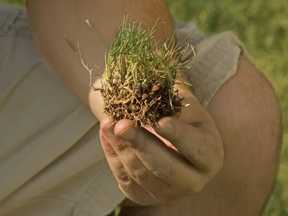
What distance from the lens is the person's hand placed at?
5.11ft

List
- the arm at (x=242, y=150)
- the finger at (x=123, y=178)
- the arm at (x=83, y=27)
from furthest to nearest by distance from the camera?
the arm at (x=242, y=150), the arm at (x=83, y=27), the finger at (x=123, y=178)

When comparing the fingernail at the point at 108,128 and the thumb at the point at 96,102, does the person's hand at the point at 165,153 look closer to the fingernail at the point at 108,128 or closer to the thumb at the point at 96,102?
the fingernail at the point at 108,128

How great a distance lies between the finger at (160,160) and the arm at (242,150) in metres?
0.38

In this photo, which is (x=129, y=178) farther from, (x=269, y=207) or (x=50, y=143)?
(x=269, y=207)

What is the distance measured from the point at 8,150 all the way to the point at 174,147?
514mm

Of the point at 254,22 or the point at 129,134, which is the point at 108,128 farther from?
the point at 254,22

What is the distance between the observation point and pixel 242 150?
6.94 feet

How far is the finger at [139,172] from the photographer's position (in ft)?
5.21

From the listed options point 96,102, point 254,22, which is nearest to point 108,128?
point 96,102

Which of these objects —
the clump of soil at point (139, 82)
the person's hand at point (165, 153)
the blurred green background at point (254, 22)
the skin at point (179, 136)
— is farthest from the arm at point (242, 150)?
the blurred green background at point (254, 22)

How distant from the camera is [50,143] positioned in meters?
2.04

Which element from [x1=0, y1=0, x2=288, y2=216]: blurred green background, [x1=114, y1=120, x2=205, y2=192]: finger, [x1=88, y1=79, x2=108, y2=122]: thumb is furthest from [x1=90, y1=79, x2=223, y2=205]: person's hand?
[x1=0, y1=0, x2=288, y2=216]: blurred green background

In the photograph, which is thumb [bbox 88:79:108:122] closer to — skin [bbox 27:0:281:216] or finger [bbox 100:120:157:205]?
skin [bbox 27:0:281:216]

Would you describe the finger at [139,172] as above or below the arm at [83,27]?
below
